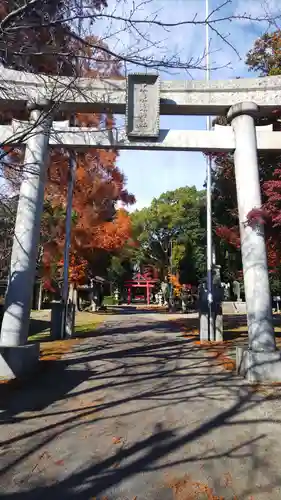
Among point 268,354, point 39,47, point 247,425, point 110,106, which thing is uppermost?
point 110,106

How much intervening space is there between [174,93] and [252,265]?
4.28 metres

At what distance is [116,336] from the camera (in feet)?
40.3

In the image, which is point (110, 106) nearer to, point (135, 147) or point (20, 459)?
point (135, 147)

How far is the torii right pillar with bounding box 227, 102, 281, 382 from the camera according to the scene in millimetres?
6195

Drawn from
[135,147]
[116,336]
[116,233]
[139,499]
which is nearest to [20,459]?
[139,499]

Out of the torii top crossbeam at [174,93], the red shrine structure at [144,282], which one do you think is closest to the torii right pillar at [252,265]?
the torii top crossbeam at [174,93]

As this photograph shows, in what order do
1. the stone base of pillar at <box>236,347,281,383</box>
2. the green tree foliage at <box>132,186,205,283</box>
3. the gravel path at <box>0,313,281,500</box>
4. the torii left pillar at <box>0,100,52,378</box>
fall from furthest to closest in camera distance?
the green tree foliage at <box>132,186,205,283</box>, the torii left pillar at <box>0,100,52,378</box>, the stone base of pillar at <box>236,347,281,383</box>, the gravel path at <box>0,313,281,500</box>

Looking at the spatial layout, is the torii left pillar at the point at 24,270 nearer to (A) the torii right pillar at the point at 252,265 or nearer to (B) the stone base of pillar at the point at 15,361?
(B) the stone base of pillar at the point at 15,361

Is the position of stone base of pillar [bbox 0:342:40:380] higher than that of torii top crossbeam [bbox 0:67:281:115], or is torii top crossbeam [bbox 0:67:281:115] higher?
torii top crossbeam [bbox 0:67:281:115]

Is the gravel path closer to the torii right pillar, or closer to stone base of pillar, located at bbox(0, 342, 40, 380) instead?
stone base of pillar, located at bbox(0, 342, 40, 380)

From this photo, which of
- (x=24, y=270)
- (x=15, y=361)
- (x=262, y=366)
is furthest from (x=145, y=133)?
(x=15, y=361)

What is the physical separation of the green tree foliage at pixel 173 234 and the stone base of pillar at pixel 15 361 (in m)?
28.4

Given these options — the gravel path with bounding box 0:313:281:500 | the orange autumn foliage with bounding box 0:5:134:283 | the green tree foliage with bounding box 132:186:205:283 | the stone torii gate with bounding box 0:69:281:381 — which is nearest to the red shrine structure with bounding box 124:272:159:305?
the green tree foliage with bounding box 132:186:205:283

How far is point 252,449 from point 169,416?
4.10 ft
